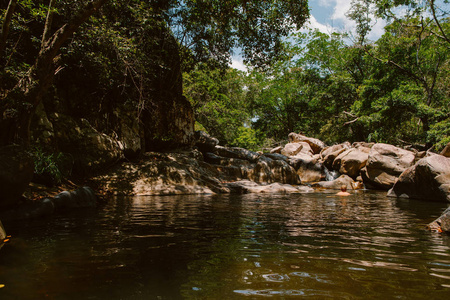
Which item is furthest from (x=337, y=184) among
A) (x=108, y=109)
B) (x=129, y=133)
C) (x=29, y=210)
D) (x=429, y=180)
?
(x=29, y=210)

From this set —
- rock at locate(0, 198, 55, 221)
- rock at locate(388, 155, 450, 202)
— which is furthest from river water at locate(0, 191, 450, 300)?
rock at locate(388, 155, 450, 202)

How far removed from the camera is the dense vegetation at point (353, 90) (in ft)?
59.6

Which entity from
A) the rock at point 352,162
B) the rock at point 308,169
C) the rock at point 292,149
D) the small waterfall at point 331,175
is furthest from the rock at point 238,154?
the rock at point 292,149

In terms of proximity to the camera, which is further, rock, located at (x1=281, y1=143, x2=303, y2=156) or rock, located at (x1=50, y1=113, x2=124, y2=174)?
rock, located at (x1=281, y1=143, x2=303, y2=156)

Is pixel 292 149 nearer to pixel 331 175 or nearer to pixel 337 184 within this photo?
pixel 331 175

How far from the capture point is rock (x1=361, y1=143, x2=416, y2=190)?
1409 cm

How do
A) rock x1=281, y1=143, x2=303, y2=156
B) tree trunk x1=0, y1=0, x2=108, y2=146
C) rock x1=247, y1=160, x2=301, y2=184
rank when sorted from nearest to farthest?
tree trunk x1=0, y1=0, x2=108, y2=146 → rock x1=247, y1=160, x2=301, y2=184 → rock x1=281, y1=143, x2=303, y2=156

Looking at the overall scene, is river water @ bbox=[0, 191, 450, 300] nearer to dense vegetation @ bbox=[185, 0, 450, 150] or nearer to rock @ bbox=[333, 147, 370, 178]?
dense vegetation @ bbox=[185, 0, 450, 150]

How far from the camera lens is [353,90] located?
27797mm

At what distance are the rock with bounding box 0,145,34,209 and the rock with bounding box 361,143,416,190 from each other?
625 inches

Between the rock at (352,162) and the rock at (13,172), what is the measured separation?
18.4 meters

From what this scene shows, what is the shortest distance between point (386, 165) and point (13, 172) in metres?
16.3

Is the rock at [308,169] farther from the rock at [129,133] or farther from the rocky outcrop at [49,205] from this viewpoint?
the rocky outcrop at [49,205]

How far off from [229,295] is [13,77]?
7.56 m
